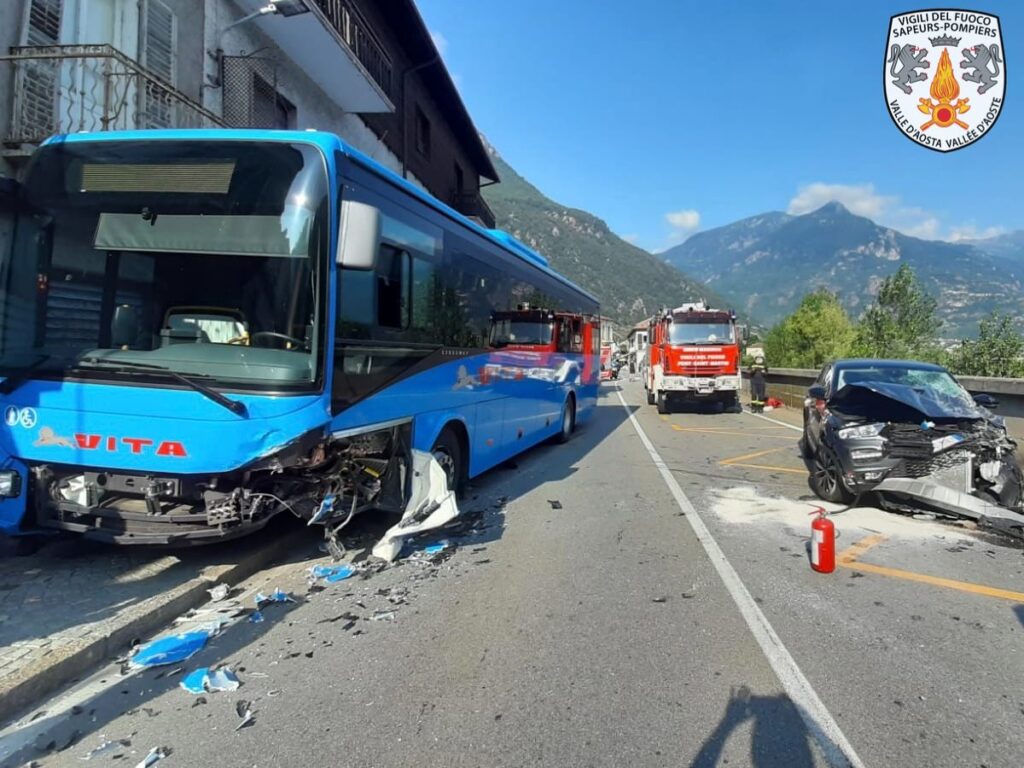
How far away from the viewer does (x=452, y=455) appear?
6891 millimetres

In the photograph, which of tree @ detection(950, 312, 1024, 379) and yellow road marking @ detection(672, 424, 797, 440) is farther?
yellow road marking @ detection(672, 424, 797, 440)

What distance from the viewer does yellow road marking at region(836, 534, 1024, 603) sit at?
4.66 m

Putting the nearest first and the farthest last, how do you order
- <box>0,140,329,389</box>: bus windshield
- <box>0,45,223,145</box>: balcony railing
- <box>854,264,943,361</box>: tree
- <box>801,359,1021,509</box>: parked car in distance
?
<box>0,140,329,389</box>: bus windshield → <box>801,359,1021,509</box>: parked car in distance → <box>0,45,223,145</box>: balcony railing → <box>854,264,943,361</box>: tree

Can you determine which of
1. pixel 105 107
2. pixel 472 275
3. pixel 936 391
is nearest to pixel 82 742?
pixel 472 275

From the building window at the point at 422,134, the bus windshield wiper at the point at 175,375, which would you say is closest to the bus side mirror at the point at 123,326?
the bus windshield wiper at the point at 175,375

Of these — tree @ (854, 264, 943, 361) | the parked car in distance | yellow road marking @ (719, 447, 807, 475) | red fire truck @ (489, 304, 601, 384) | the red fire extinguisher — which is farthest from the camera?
tree @ (854, 264, 943, 361)

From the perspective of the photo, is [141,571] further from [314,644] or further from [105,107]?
[105,107]

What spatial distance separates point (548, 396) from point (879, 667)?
7.88 m

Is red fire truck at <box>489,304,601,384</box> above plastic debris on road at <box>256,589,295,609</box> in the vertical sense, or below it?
above

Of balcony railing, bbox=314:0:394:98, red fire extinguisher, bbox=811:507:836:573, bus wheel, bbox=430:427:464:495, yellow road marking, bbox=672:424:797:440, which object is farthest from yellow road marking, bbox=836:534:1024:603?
balcony railing, bbox=314:0:394:98

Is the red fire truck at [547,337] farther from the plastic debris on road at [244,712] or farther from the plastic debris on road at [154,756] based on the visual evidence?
the plastic debris on road at [154,756]

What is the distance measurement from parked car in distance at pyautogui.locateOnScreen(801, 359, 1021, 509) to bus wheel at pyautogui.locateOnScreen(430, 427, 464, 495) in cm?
421

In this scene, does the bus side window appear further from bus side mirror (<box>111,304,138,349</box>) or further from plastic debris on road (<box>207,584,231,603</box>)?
plastic debris on road (<box>207,584,231,603</box>)

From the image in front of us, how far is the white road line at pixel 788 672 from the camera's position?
2.74 meters
